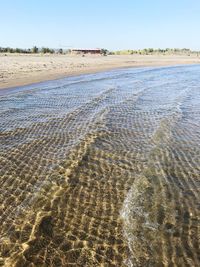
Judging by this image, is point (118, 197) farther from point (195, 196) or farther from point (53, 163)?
point (53, 163)

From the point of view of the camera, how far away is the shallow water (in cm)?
595

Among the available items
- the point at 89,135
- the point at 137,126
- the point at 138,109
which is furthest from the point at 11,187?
the point at 138,109

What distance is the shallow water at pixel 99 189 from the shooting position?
5.95m

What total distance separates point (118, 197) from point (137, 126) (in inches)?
261

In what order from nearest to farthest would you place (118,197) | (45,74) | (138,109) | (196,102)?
(118,197), (138,109), (196,102), (45,74)

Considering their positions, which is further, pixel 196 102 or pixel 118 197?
pixel 196 102

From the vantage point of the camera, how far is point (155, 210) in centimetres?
727

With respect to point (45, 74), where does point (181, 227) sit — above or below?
above

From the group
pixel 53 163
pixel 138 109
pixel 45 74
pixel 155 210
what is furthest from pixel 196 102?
Result: pixel 45 74

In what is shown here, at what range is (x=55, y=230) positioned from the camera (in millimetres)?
6484

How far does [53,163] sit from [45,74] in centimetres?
2746

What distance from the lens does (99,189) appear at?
820 centimetres

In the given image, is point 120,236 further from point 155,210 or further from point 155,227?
point 155,210

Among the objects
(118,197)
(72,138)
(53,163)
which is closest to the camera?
(118,197)
